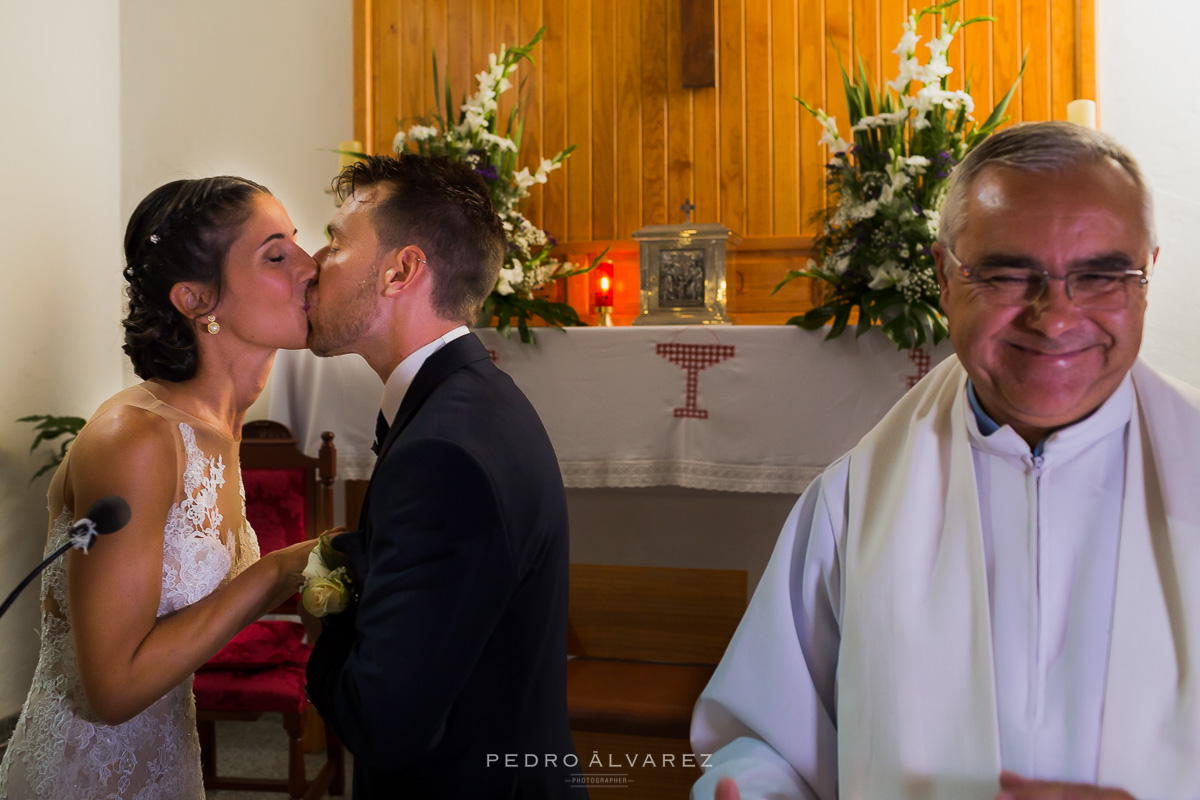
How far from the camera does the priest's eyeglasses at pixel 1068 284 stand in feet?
4.68

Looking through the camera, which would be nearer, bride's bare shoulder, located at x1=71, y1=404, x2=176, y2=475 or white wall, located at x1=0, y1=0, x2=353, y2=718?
bride's bare shoulder, located at x1=71, y1=404, x2=176, y2=475

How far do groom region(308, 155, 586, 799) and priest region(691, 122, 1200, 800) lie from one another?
1.26 feet

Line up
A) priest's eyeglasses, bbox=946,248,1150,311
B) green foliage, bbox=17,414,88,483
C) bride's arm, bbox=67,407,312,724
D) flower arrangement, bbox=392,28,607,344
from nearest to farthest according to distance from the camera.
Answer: priest's eyeglasses, bbox=946,248,1150,311 < bride's arm, bbox=67,407,312,724 < flower arrangement, bbox=392,28,607,344 < green foliage, bbox=17,414,88,483

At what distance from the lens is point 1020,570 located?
4.86 ft

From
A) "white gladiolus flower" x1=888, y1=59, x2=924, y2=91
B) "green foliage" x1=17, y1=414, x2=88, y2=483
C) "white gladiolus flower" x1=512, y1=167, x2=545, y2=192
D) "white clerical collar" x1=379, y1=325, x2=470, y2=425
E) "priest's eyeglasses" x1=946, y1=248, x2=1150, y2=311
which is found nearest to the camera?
"priest's eyeglasses" x1=946, y1=248, x2=1150, y2=311

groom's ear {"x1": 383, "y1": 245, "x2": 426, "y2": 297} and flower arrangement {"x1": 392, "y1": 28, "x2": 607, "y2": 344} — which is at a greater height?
flower arrangement {"x1": 392, "y1": 28, "x2": 607, "y2": 344}

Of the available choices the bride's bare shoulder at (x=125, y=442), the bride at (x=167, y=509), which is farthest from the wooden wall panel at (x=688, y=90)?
the bride's bare shoulder at (x=125, y=442)

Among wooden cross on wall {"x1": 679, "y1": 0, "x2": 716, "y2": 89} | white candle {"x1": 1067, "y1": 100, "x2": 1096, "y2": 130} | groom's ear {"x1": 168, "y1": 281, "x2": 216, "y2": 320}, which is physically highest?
wooden cross on wall {"x1": 679, "y1": 0, "x2": 716, "y2": 89}

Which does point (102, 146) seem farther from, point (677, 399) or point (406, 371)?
point (406, 371)

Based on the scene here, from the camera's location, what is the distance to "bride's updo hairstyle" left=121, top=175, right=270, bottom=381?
202 cm

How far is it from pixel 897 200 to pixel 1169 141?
5.95 feet

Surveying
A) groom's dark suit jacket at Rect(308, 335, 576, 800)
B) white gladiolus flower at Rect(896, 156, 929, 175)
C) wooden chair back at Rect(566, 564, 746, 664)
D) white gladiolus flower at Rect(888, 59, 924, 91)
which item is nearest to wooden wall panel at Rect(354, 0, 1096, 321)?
white gladiolus flower at Rect(888, 59, 924, 91)

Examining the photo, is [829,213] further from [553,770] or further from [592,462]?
[553,770]

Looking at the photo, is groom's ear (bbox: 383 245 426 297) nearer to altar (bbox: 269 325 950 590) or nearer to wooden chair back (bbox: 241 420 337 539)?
altar (bbox: 269 325 950 590)
